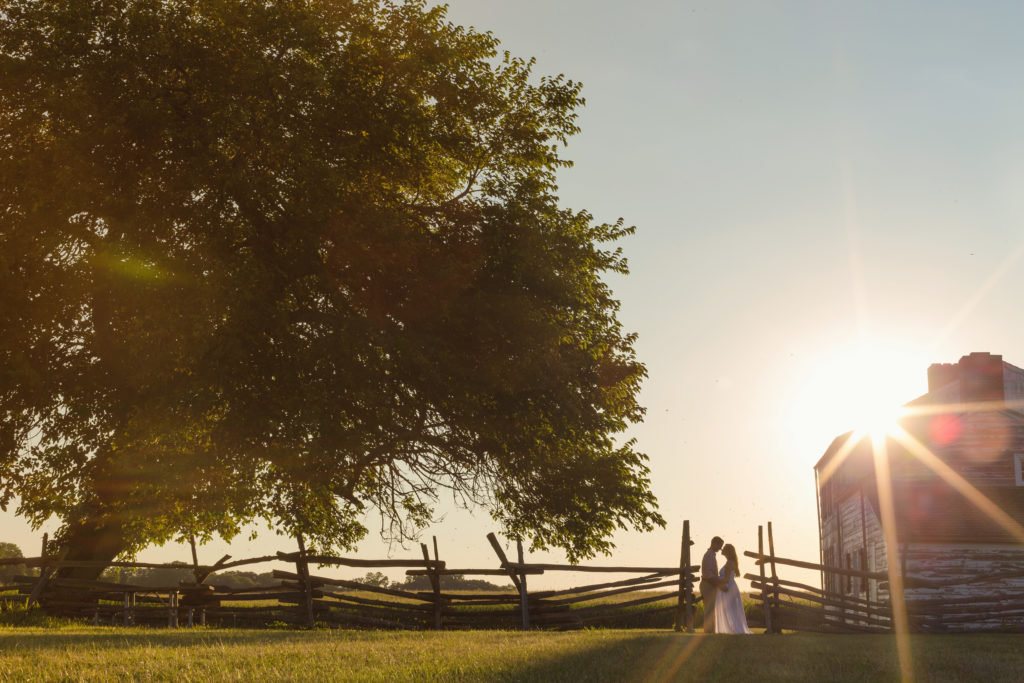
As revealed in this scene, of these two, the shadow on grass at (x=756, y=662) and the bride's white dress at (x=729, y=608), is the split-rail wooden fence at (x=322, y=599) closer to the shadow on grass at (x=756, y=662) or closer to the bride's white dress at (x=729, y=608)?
the bride's white dress at (x=729, y=608)

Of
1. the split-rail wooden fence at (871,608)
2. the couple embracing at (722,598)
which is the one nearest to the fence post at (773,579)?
the split-rail wooden fence at (871,608)

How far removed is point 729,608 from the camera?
66.5ft

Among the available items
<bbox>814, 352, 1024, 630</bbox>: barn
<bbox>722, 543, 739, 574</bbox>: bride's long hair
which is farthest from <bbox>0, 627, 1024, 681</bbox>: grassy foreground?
<bbox>814, 352, 1024, 630</bbox>: barn

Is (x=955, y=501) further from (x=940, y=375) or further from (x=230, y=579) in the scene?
(x=230, y=579)

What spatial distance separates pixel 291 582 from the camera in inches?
958

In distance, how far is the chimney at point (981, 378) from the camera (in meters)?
35.0

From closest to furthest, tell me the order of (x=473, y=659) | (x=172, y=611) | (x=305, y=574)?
(x=473, y=659) < (x=172, y=611) < (x=305, y=574)

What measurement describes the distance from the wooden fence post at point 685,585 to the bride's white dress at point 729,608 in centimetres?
423

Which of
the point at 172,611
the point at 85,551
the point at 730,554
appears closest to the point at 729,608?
the point at 730,554

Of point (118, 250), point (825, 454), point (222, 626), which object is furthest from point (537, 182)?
point (825, 454)

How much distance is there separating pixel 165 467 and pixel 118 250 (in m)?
4.20

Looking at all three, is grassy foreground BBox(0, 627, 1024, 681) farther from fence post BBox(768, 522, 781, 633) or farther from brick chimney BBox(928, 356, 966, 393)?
brick chimney BBox(928, 356, 966, 393)

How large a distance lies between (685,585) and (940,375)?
17575mm

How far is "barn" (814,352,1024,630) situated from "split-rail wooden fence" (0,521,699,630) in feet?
27.9
